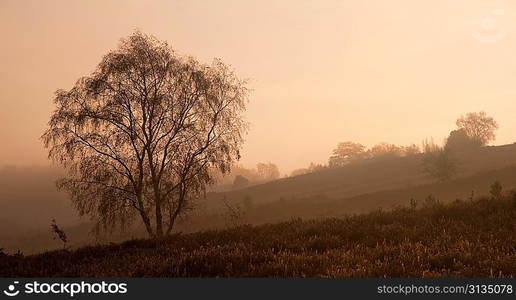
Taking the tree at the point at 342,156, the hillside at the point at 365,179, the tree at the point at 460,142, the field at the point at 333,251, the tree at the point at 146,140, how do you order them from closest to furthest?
the field at the point at 333,251, the tree at the point at 146,140, the hillside at the point at 365,179, the tree at the point at 460,142, the tree at the point at 342,156

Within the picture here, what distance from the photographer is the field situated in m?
8.46

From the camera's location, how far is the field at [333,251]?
846cm

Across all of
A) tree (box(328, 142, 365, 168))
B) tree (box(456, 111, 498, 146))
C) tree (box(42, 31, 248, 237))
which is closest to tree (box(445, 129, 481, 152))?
tree (box(456, 111, 498, 146))

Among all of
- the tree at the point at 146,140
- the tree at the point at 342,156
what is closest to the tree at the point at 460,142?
the tree at the point at 342,156

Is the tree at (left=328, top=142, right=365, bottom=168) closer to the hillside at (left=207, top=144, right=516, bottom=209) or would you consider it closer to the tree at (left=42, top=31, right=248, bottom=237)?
the hillside at (left=207, top=144, right=516, bottom=209)

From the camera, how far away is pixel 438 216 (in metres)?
14.1

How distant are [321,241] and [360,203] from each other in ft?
253

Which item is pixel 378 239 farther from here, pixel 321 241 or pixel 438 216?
pixel 438 216

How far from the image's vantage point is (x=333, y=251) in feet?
34.5

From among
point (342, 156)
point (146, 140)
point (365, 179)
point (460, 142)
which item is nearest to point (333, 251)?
point (146, 140)

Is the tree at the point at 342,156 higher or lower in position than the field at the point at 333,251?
higher

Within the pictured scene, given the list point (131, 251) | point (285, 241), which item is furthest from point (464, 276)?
point (131, 251)

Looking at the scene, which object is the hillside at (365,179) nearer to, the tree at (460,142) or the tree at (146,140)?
the tree at (460,142)

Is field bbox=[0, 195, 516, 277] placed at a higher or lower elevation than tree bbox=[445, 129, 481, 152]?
lower
